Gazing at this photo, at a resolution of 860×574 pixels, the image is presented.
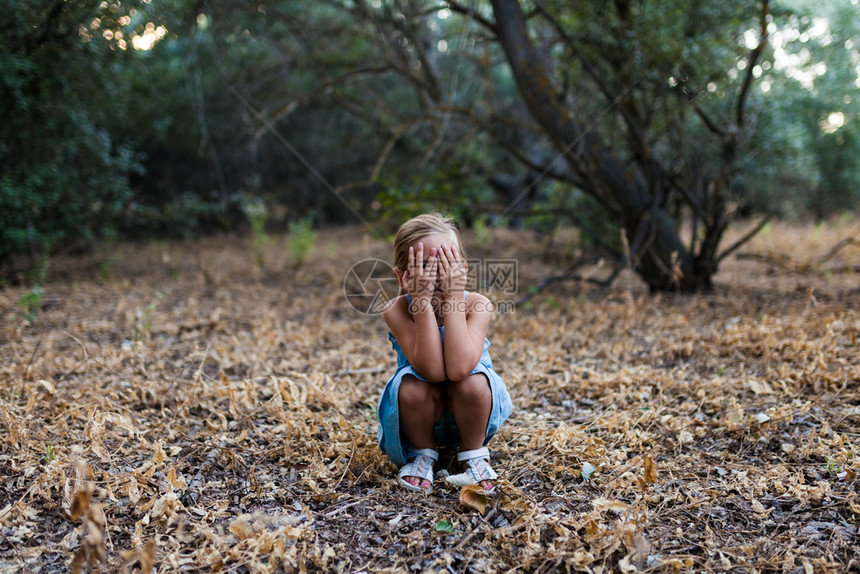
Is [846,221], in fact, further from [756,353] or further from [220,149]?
[220,149]

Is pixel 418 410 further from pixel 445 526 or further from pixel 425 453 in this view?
pixel 445 526

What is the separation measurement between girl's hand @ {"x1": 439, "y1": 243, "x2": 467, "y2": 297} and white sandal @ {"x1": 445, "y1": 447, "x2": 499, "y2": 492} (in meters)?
0.59

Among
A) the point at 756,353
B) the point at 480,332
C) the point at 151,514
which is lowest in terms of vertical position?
the point at 151,514

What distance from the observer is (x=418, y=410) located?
78.7 inches

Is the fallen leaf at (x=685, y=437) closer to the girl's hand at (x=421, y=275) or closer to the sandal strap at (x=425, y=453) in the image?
the sandal strap at (x=425, y=453)

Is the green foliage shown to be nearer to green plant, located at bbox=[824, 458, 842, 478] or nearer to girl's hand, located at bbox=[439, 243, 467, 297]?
girl's hand, located at bbox=[439, 243, 467, 297]

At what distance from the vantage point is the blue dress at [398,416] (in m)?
2.00

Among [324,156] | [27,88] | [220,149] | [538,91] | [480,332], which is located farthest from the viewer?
[324,156]

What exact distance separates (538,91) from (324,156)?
6.53m

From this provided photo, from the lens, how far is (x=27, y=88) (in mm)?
5016

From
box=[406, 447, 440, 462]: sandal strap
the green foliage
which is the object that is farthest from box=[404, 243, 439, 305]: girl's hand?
the green foliage

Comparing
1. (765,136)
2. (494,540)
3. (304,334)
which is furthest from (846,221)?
(494,540)

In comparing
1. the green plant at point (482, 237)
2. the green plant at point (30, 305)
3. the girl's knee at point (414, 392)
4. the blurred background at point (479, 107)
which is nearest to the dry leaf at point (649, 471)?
the girl's knee at point (414, 392)

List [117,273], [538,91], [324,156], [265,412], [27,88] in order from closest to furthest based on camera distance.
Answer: [265,412], [538,91], [27,88], [117,273], [324,156]
